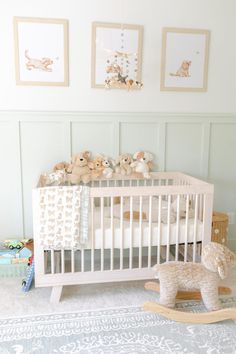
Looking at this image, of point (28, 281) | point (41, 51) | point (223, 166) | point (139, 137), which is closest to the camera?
point (28, 281)

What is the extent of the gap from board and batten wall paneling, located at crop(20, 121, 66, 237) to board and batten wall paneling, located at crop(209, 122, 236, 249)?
1.33 m

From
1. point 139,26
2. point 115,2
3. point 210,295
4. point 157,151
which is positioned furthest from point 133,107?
point 210,295

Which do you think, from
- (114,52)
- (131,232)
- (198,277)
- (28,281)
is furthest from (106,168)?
(198,277)

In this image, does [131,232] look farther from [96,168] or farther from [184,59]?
[184,59]

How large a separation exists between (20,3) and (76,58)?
0.57 m

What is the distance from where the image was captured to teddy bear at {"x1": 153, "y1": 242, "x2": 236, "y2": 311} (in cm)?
197

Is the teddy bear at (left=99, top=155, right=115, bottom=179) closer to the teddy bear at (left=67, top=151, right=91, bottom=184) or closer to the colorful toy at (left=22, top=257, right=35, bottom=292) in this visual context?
the teddy bear at (left=67, top=151, right=91, bottom=184)

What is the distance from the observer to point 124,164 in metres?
2.72

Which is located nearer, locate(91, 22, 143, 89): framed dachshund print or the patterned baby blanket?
the patterned baby blanket

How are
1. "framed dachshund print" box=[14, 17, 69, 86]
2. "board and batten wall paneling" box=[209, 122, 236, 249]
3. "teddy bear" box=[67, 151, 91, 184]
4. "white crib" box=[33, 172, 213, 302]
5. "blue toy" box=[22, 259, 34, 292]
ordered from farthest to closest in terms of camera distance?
1. "board and batten wall paneling" box=[209, 122, 236, 249]
2. "teddy bear" box=[67, 151, 91, 184]
3. "framed dachshund print" box=[14, 17, 69, 86]
4. "blue toy" box=[22, 259, 34, 292]
5. "white crib" box=[33, 172, 213, 302]

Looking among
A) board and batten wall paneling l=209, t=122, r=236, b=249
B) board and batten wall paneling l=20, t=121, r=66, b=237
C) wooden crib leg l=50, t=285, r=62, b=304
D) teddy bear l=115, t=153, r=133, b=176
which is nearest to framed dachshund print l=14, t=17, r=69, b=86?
board and batten wall paneling l=20, t=121, r=66, b=237

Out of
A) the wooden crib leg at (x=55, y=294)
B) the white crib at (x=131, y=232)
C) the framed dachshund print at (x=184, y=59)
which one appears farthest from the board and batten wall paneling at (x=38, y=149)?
the framed dachshund print at (x=184, y=59)

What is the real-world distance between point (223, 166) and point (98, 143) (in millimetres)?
1164

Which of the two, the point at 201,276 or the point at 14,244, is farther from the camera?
the point at 14,244
